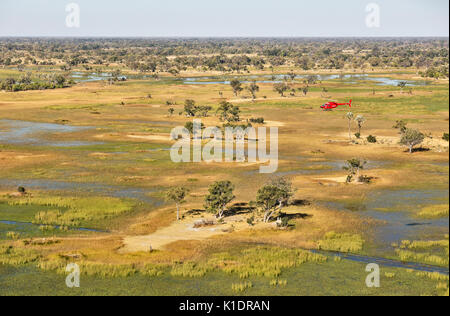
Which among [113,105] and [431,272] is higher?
[113,105]

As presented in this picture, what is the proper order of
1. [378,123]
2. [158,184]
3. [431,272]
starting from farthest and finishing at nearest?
[378,123] < [158,184] < [431,272]

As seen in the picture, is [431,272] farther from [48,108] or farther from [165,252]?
[48,108]

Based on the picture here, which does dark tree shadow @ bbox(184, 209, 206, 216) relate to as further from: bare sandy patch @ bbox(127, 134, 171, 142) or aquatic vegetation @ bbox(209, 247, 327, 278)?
bare sandy patch @ bbox(127, 134, 171, 142)

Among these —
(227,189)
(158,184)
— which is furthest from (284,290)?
(158,184)

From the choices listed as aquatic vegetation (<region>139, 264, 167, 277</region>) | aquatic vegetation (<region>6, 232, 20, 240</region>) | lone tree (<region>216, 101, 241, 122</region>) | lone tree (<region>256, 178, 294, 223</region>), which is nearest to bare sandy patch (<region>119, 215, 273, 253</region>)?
lone tree (<region>256, 178, 294, 223</region>)

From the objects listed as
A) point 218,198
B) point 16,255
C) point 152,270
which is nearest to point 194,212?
point 218,198

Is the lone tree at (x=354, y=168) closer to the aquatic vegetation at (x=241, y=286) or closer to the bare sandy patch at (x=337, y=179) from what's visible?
the bare sandy patch at (x=337, y=179)
